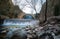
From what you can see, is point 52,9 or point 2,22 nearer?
point 52,9

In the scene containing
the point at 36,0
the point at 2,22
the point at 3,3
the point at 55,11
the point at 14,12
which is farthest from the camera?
the point at 14,12

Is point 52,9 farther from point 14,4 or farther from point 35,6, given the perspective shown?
point 14,4

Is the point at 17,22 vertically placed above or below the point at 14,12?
below

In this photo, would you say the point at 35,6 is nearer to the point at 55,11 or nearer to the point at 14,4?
the point at 14,4

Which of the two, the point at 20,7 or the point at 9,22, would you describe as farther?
the point at 20,7

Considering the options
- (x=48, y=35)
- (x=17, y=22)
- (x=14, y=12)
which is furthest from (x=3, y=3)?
(x=48, y=35)

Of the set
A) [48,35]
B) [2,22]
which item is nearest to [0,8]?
[2,22]

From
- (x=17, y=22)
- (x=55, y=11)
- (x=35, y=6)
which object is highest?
(x=35, y=6)

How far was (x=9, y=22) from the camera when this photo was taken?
34.0 ft

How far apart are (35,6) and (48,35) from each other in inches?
391

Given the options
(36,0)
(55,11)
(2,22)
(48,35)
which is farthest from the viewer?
(36,0)

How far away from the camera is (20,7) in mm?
18000

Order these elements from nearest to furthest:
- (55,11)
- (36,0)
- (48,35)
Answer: (48,35), (55,11), (36,0)

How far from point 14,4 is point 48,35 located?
14963 millimetres
